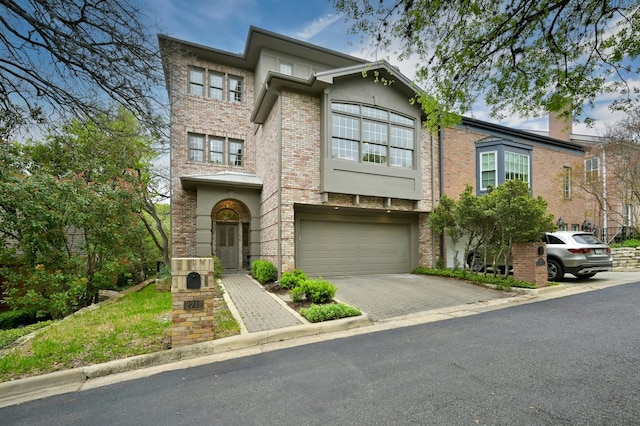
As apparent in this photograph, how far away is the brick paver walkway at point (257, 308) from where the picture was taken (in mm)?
5684

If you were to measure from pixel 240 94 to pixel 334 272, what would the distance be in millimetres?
9524

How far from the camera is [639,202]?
1557 centimetres

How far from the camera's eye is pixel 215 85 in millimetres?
13797

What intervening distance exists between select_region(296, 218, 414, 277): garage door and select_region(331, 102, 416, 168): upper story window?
2.67 meters

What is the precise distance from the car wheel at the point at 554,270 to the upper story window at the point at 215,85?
1432cm

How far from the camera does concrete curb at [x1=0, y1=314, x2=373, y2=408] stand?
3666mm

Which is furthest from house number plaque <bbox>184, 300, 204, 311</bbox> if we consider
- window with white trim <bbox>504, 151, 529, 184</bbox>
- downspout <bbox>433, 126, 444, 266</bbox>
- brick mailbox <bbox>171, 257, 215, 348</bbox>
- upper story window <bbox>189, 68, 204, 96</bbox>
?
window with white trim <bbox>504, 151, 529, 184</bbox>

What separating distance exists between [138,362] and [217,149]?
10.8 meters

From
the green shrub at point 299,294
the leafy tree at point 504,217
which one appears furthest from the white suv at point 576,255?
the green shrub at point 299,294

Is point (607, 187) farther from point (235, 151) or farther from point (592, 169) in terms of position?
point (235, 151)

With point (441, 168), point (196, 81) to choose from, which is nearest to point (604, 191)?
point (441, 168)

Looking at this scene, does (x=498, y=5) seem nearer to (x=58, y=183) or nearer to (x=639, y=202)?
(x=58, y=183)

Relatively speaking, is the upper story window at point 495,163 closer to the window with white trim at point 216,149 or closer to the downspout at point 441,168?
the downspout at point 441,168

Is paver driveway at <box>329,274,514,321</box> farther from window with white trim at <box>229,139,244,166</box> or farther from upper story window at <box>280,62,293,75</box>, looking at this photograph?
upper story window at <box>280,62,293,75</box>
